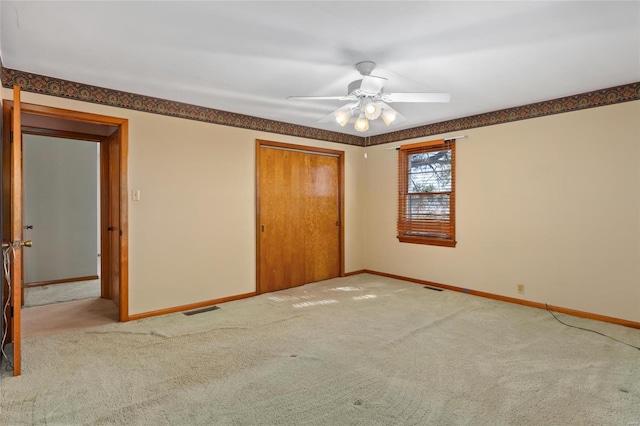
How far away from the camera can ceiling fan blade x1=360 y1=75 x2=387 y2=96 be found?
9.15 feet

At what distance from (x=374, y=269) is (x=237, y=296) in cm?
254

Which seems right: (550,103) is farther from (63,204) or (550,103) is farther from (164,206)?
(63,204)

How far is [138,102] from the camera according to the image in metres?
3.79

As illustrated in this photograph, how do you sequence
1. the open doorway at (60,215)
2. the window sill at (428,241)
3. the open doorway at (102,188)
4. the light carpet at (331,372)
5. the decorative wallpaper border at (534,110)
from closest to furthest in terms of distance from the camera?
the light carpet at (331,372), the open doorway at (102,188), the decorative wallpaper border at (534,110), the window sill at (428,241), the open doorway at (60,215)

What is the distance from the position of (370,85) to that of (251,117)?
230cm

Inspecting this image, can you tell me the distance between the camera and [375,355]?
2.89 m

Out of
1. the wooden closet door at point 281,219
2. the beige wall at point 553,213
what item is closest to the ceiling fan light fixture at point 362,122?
the wooden closet door at point 281,219

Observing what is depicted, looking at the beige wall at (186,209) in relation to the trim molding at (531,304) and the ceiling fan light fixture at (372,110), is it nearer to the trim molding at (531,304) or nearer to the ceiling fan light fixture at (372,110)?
the ceiling fan light fixture at (372,110)

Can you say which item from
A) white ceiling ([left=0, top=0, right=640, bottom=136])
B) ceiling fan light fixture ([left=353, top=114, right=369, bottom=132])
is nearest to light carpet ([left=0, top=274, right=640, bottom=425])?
ceiling fan light fixture ([left=353, top=114, right=369, bottom=132])

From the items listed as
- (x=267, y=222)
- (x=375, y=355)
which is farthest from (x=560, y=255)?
(x=267, y=222)

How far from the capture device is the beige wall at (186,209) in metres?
3.81

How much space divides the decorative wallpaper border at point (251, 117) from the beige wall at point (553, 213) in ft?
0.32

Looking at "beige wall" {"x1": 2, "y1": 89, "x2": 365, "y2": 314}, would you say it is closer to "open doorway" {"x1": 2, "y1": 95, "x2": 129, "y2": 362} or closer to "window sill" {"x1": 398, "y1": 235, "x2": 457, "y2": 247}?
"open doorway" {"x1": 2, "y1": 95, "x2": 129, "y2": 362}

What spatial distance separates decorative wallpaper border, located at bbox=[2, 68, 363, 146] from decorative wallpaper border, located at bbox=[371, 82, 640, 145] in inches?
67.5
